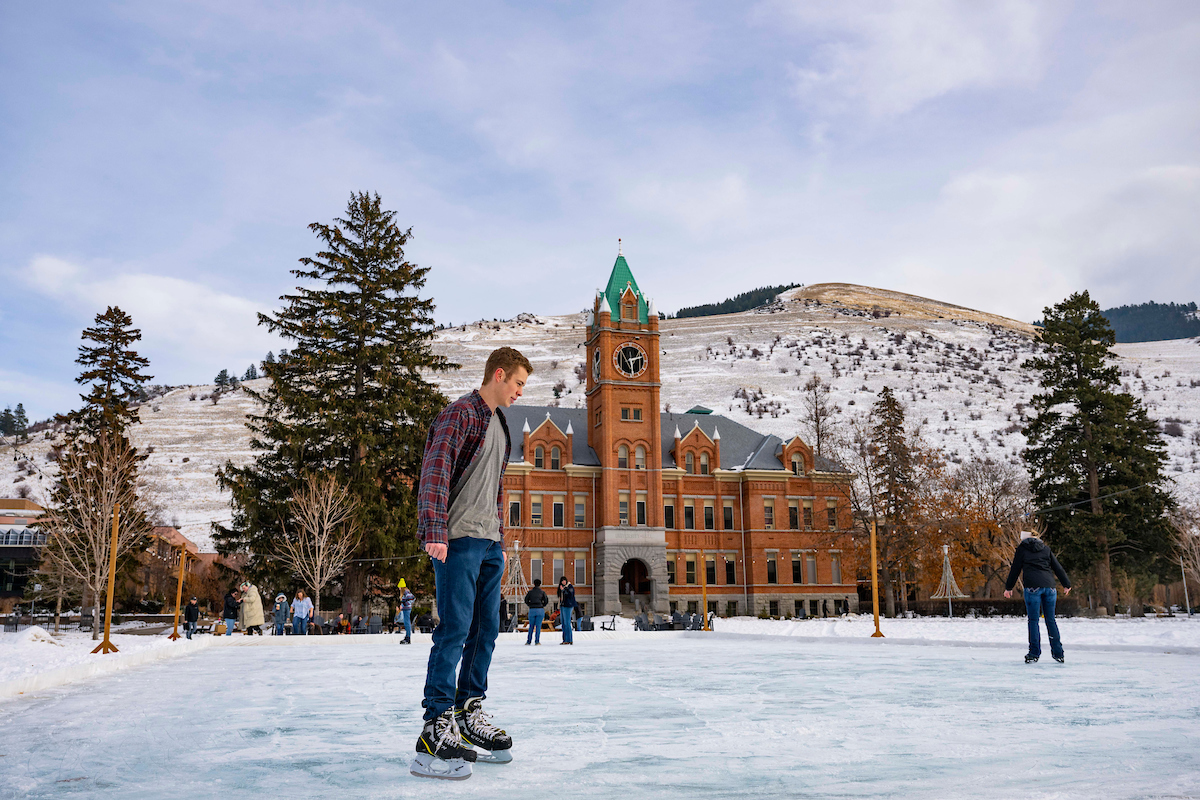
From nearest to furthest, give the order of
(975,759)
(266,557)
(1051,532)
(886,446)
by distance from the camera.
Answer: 1. (975,759)
2. (266,557)
3. (1051,532)
4. (886,446)

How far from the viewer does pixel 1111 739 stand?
4762mm

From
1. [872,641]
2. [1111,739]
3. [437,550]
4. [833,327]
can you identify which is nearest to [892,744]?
[1111,739]

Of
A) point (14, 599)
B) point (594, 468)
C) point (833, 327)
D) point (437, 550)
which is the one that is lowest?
point (14, 599)

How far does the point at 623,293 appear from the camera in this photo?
5725cm

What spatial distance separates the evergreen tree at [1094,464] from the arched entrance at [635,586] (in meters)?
23.5

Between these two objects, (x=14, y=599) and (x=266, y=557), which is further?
(x=14, y=599)

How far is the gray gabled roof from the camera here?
5575cm

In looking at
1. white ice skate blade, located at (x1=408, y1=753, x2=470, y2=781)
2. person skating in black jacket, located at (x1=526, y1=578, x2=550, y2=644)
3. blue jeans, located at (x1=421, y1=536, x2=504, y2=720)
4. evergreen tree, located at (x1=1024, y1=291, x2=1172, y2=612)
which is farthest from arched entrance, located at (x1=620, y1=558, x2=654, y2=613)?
white ice skate blade, located at (x1=408, y1=753, x2=470, y2=781)

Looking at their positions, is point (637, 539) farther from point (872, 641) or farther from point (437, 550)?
point (437, 550)

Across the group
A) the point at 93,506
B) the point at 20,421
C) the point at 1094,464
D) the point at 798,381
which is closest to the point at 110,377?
the point at 93,506

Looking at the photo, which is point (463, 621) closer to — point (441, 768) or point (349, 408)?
point (441, 768)

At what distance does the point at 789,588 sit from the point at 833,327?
409ft

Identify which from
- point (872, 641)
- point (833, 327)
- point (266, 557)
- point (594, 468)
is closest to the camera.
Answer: point (872, 641)

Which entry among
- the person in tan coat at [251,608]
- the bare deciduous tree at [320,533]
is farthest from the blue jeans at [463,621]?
the bare deciduous tree at [320,533]
